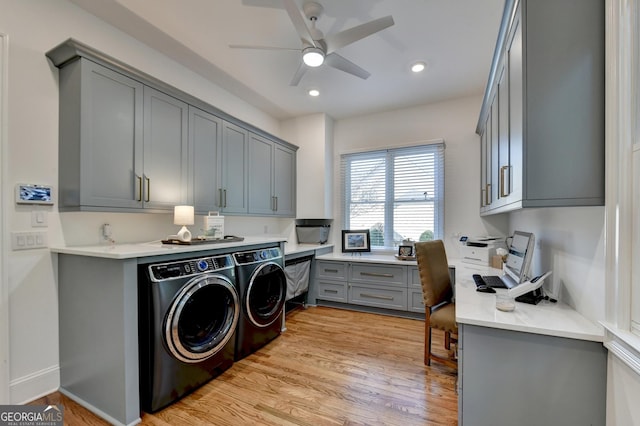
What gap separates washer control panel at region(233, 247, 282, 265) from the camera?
2401 millimetres

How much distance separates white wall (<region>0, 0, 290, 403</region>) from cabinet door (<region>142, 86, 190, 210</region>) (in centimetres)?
47

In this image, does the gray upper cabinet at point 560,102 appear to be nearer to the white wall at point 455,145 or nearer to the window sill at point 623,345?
the window sill at point 623,345

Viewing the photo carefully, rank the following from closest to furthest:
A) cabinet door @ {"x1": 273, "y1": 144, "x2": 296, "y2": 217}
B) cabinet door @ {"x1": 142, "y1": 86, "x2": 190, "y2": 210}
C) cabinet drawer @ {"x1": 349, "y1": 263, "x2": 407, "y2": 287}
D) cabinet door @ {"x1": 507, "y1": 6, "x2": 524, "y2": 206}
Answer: cabinet door @ {"x1": 507, "y1": 6, "x2": 524, "y2": 206} → cabinet door @ {"x1": 142, "y1": 86, "x2": 190, "y2": 210} → cabinet drawer @ {"x1": 349, "y1": 263, "x2": 407, "y2": 287} → cabinet door @ {"x1": 273, "y1": 144, "x2": 296, "y2": 217}

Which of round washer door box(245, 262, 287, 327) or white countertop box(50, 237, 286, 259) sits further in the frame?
round washer door box(245, 262, 287, 327)

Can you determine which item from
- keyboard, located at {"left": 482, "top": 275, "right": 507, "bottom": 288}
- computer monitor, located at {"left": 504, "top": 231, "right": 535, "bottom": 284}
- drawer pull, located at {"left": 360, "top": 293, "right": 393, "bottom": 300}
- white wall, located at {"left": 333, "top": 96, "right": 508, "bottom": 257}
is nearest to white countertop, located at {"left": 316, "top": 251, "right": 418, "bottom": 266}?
drawer pull, located at {"left": 360, "top": 293, "right": 393, "bottom": 300}

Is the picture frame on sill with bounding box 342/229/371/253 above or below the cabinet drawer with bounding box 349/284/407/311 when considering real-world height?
above

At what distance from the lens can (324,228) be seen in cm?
426

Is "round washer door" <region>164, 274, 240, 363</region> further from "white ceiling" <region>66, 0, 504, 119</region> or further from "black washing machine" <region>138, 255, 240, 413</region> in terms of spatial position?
"white ceiling" <region>66, 0, 504, 119</region>

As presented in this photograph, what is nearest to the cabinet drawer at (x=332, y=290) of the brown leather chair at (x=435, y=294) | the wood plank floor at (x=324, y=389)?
the wood plank floor at (x=324, y=389)

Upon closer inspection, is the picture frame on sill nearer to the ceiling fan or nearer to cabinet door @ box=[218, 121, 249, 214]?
cabinet door @ box=[218, 121, 249, 214]

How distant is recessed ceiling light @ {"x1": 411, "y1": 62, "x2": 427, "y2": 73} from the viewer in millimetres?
2838

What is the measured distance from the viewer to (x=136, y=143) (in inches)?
84.4

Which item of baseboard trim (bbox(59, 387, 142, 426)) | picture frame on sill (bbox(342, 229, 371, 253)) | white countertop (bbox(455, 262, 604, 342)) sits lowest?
baseboard trim (bbox(59, 387, 142, 426))

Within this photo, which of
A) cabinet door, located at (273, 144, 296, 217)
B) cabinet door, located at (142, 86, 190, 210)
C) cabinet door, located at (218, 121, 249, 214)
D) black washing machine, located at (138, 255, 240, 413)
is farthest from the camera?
cabinet door, located at (273, 144, 296, 217)
